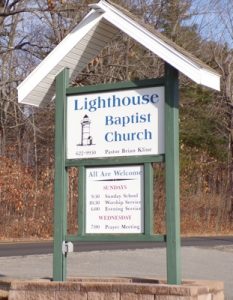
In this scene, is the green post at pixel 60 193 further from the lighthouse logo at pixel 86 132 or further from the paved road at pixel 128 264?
the paved road at pixel 128 264

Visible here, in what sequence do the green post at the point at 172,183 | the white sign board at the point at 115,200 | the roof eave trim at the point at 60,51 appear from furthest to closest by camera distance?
the roof eave trim at the point at 60,51 < the white sign board at the point at 115,200 < the green post at the point at 172,183

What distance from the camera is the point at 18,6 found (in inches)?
1080

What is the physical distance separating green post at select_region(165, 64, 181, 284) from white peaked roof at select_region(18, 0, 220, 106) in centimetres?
32

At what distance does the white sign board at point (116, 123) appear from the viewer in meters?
9.61

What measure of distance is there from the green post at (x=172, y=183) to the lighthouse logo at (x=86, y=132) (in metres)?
1.21

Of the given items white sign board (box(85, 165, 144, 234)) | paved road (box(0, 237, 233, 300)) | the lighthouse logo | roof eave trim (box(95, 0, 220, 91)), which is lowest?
paved road (box(0, 237, 233, 300))

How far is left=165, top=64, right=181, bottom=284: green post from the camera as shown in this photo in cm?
916

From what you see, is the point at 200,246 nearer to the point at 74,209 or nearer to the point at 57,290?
the point at 74,209

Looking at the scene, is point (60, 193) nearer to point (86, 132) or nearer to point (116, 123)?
point (86, 132)

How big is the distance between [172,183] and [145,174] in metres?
0.44

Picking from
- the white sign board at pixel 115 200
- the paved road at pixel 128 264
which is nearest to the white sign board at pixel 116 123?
the white sign board at pixel 115 200

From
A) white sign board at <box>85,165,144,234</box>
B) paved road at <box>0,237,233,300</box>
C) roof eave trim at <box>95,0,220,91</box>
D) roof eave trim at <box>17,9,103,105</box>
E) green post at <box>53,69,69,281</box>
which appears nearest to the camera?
roof eave trim at <box>95,0,220,91</box>

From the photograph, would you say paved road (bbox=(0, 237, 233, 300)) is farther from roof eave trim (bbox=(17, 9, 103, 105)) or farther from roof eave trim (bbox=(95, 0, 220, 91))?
roof eave trim (bbox=(17, 9, 103, 105))

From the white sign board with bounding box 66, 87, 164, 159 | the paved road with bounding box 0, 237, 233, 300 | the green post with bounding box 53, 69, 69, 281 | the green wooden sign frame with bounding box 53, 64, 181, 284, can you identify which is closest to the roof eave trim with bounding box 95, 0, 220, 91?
the green wooden sign frame with bounding box 53, 64, 181, 284
